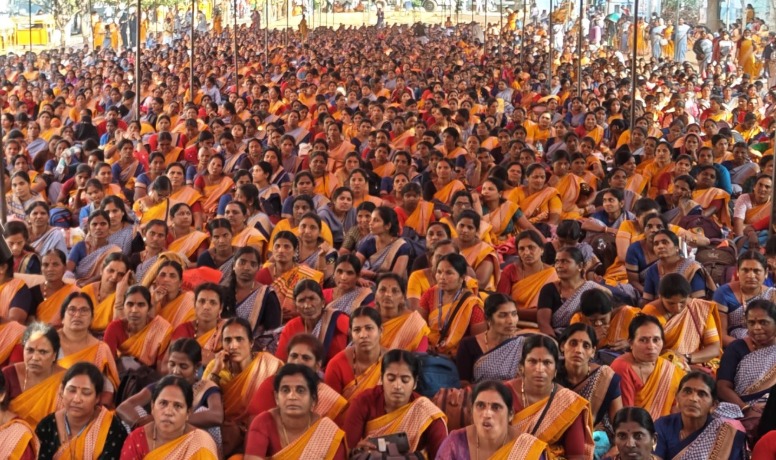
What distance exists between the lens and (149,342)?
21.5ft

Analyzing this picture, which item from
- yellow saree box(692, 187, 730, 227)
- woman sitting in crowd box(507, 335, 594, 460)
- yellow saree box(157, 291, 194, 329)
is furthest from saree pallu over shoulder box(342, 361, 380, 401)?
yellow saree box(692, 187, 730, 227)

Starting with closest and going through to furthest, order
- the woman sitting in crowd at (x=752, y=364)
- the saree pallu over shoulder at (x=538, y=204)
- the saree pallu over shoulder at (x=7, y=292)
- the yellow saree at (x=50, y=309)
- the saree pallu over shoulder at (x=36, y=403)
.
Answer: the saree pallu over shoulder at (x=36, y=403)
the woman sitting in crowd at (x=752, y=364)
the saree pallu over shoulder at (x=7, y=292)
the yellow saree at (x=50, y=309)
the saree pallu over shoulder at (x=538, y=204)

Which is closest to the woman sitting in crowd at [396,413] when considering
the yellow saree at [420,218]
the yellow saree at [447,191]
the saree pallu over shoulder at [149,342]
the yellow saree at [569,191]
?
the saree pallu over shoulder at [149,342]

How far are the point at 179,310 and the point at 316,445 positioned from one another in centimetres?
211

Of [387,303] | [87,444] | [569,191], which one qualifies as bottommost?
[87,444]

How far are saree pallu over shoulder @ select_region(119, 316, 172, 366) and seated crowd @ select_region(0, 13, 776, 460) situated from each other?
0.01 m

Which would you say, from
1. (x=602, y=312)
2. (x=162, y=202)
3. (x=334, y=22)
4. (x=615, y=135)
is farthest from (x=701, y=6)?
(x=602, y=312)

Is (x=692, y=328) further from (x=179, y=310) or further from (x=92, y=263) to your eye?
(x=92, y=263)

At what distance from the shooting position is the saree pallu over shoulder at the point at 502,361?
603 centimetres

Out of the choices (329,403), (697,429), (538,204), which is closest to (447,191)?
(538,204)

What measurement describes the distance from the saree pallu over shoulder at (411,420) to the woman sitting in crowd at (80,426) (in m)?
1.08

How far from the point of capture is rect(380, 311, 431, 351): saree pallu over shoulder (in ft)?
20.9

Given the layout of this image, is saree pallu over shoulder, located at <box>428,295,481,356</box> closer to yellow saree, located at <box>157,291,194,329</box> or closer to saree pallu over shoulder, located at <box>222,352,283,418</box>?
saree pallu over shoulder, located at <box>222,352,283,418</box>

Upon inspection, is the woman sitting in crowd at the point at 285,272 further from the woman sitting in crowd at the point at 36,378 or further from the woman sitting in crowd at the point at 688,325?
the woman sitting in crowd at the point at 688,325
